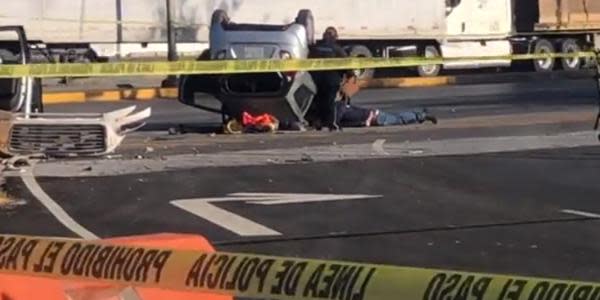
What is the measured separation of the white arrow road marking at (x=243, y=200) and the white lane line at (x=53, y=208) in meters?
0.94

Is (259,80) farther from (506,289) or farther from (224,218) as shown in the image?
(506,289)

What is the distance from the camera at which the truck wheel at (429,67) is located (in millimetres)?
39312

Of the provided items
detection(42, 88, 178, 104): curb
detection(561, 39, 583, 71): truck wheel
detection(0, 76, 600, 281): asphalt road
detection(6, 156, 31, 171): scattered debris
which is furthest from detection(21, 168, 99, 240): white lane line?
detection(561, 39, 583, 71): truck wheel

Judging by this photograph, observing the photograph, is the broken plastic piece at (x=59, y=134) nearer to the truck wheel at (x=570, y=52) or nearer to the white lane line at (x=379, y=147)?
the white lane line at (x=379, y=147)

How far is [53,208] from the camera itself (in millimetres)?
12109

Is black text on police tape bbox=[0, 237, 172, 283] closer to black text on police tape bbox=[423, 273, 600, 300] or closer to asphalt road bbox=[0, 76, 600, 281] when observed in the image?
black text on police tape bbox=[423, 273, 600, 300]

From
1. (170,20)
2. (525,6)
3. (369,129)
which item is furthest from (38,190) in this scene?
(525,6)

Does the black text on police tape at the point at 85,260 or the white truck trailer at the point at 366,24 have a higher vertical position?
the black text on police tape at the point at 85,260

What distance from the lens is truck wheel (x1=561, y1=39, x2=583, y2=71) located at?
134 ft

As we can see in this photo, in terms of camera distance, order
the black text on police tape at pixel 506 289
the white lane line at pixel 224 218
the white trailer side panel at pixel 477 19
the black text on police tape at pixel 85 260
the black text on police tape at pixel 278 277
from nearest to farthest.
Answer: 1. the black text on police tape at pixel 506 289
2. the black text on police tape at pixel 278 277
3. the black text on police tape at pixel 85 260
4. the white lane line at pixel 224 218
5. the white trailer side panel at pixel 477 19

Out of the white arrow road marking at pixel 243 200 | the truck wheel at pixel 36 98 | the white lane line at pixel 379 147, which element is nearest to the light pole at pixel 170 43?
the white lane line at pixel 379 147

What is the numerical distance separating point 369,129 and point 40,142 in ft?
19.5

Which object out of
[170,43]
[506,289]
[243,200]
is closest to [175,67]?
[243,200]

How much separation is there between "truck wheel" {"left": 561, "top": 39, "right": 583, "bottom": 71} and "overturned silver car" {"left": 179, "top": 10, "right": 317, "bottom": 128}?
21.8 meters
